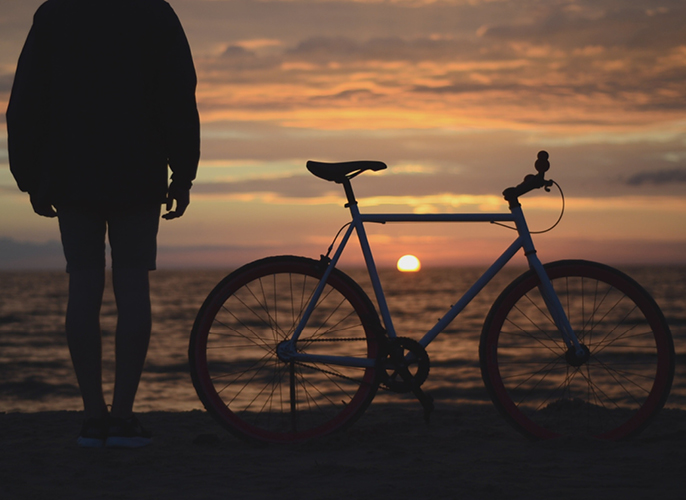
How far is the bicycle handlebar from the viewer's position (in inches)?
130

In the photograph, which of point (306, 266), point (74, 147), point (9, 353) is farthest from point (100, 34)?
point (9, 353)

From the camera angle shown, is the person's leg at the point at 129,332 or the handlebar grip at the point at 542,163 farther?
the handlebar grip at the point at 542,163

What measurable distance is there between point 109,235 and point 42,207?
312mm

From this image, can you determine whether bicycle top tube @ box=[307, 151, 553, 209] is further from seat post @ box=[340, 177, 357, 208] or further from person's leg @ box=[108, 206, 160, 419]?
person's leg @ box=[108, 206, 160, 419]

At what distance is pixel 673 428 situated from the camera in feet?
11.7

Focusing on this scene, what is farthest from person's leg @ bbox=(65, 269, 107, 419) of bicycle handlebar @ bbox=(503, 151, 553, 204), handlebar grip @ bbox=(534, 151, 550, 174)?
handlebar grip @ bbox=(534, 151, 550, 174)

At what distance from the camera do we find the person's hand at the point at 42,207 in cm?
294

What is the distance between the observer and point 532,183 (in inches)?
130

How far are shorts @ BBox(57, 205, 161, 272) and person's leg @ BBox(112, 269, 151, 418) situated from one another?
0.21ft

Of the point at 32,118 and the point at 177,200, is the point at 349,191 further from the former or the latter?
the point at 32,118

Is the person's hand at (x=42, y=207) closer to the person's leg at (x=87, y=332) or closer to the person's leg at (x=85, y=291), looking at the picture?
the person's leg at (x=85, y=291)

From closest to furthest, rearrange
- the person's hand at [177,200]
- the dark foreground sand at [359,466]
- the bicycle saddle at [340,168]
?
1. the dark foreground sand at [359,466]
2. the person's hand at [177,200]
3. the bicycle saddle at [340,168]

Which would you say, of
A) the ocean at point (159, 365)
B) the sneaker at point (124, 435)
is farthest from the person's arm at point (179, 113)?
the ocean at point (159, 365)

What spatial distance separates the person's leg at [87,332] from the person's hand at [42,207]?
29 cm
